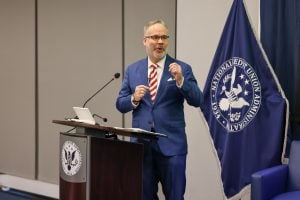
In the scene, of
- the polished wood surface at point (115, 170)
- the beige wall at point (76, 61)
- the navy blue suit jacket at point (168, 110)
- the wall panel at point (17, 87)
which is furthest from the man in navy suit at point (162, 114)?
the wall panel at point (17, 87)

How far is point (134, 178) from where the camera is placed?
2389 mm

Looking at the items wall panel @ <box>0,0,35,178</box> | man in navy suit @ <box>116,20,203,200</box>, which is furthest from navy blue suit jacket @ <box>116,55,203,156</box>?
wall panel @ <box>0,0,35,178</box>

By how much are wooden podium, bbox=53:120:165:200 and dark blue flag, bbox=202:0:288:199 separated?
1036 mm

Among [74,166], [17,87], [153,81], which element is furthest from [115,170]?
[17,87]

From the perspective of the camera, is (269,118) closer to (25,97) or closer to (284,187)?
(284,187)

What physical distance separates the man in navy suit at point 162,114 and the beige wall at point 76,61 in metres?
1.21

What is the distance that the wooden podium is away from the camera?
240cm

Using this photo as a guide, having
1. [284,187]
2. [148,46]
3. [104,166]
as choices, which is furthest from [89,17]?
[284,187]

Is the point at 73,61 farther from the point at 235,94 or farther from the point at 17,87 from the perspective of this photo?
the point at 235,94

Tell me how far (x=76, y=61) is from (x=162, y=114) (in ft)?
7.59

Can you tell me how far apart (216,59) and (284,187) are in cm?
112

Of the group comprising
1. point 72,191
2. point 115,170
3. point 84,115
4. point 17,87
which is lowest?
point 72,191

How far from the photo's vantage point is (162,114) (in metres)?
2.45

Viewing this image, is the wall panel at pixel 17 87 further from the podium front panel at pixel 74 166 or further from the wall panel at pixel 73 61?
the podium front panel at pixel 74 166
